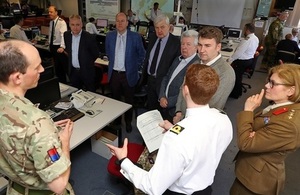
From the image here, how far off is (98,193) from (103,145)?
1.91 feet

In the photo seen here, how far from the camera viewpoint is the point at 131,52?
3.02 m

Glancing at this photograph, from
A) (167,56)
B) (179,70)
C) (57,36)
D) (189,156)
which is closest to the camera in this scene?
(189,156)

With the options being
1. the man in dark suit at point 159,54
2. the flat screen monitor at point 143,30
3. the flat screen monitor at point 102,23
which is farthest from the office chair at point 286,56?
the flat screen monitor at point 102,23

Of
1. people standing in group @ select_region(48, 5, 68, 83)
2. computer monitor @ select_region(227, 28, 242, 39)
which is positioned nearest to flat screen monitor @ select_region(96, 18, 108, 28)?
people standing in group @ select_region(48, 5, 68, 83)

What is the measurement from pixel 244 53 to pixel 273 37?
2450 millimetres

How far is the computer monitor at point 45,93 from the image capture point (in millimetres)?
2100

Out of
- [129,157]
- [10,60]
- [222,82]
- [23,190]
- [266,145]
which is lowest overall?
[129,157]

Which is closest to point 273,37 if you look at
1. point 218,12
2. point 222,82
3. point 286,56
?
point 286,56

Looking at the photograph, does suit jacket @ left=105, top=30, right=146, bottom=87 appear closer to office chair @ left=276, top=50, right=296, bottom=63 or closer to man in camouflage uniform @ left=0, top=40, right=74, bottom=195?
man in camouflage uniform @ left=0, top=40, right=74, bottom=195

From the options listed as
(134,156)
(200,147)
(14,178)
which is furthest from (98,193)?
(200,147)

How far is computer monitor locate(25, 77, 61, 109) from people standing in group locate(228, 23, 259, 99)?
3283 millimetres

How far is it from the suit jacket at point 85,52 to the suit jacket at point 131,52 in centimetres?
30

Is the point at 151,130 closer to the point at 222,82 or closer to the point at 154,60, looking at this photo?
the point at 222,82

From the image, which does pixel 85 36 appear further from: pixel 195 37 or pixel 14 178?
pixel 14 178
